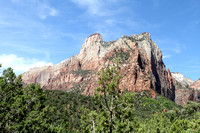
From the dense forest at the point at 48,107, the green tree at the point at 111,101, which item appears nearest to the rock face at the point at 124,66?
the dense forest at the point at 48,107

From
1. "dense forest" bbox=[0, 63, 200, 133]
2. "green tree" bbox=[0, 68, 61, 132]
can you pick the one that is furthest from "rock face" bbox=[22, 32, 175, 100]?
"green tree" bbox=[0, 68, 61, 132]

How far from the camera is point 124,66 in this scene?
12812 cm

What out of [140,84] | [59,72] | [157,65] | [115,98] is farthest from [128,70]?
[115,98]

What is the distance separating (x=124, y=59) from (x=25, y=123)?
122155 millimetres

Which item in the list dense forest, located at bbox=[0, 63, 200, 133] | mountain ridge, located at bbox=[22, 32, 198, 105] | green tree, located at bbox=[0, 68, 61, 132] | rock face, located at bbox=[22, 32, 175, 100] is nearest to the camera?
dense forest, located at bbox=[0, 63, 200, 133]

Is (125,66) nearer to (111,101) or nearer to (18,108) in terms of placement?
(18,108)

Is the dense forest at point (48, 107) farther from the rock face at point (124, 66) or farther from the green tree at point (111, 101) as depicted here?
the rock face at point (124, 66)

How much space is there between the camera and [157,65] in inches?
6801

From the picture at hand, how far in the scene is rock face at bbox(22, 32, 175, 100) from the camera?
12525 centimetres

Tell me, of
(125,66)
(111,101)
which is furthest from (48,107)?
(125,66)

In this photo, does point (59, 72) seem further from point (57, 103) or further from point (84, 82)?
point (57, 103)

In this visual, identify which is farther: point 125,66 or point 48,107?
point 125,66

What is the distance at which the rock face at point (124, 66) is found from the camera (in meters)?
125

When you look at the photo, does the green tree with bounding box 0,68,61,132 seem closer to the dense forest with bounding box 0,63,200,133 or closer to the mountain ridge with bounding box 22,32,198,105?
the dense forest with bounding box 0,63,200,133
